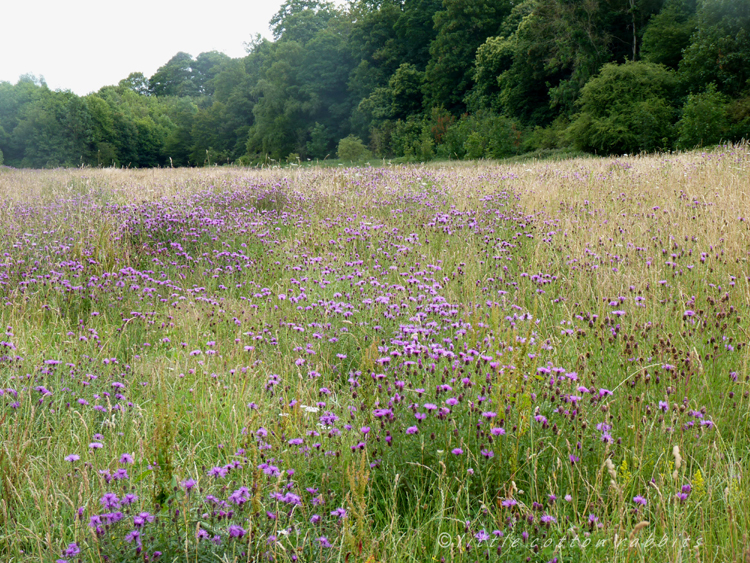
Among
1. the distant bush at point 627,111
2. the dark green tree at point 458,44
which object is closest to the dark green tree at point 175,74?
the dark green tree at point 458,44

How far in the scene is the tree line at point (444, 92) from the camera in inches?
889

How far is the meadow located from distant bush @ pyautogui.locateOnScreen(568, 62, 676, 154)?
17662mm

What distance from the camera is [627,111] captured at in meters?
22.7

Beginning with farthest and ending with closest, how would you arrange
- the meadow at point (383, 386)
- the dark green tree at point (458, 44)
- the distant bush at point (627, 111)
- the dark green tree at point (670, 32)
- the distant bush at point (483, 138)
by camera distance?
the dark green tree at point (458, 44), the distant bush at point (483, 138), the dark green tree at point (670, 32), the distant bush at point (627, 111), the meadow at point (383, 386)

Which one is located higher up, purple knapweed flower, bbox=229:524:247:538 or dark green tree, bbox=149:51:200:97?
dark green tree, bbox=149:51:200:97

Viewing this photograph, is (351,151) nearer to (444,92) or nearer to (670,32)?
(444,92)

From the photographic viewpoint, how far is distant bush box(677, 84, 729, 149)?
63.4ft

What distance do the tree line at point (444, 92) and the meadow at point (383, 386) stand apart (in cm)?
1507

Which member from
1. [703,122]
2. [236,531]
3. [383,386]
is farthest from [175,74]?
[236,531]

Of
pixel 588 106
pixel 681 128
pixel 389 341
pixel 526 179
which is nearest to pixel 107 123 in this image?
pixel 588 106

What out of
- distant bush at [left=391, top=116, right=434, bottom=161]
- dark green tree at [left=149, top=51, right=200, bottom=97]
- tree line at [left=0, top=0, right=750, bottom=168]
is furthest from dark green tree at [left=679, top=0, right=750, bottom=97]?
dark green tree at [left=149, top=51, right=200, bottom=97]

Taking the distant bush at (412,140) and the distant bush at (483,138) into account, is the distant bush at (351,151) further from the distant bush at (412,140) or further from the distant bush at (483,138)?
the distant bush at (483,138)

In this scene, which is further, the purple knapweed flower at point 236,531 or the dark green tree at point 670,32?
the dark green tree at point 670,32

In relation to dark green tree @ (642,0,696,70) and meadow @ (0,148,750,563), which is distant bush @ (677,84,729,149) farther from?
meadow @ (0,148,750,563)
